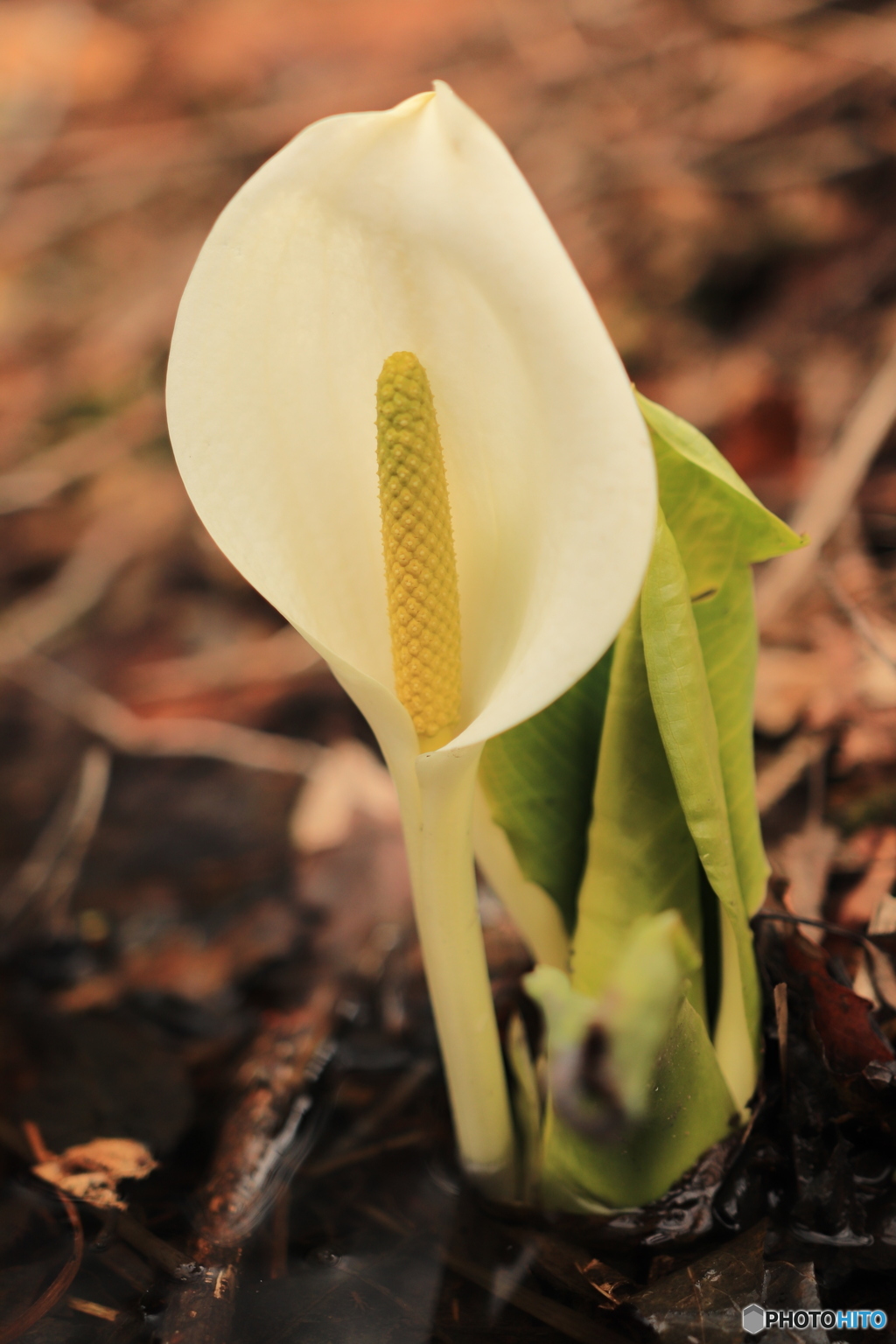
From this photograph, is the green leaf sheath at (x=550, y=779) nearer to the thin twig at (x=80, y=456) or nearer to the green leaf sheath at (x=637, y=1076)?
the green leaf sheath at (x=637, y=1076)

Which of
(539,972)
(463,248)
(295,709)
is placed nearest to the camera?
(539,972)

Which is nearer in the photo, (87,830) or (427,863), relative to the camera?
(427,863)

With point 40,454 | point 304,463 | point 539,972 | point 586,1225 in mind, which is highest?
point 304,463

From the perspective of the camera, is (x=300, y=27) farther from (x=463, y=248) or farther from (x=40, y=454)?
(x=463, y=248)

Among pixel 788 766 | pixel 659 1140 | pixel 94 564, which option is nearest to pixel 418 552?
pixel 659 1140

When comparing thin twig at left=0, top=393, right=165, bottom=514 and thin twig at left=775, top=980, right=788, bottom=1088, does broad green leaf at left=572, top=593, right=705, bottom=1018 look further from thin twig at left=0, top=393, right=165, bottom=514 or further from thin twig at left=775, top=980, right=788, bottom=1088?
thin twig at left=0, top=393, right=165, bottom=514

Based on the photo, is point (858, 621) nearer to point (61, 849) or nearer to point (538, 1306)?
point (538, 1306)

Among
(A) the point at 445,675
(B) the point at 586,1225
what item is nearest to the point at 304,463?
(A) the point at 445,675
